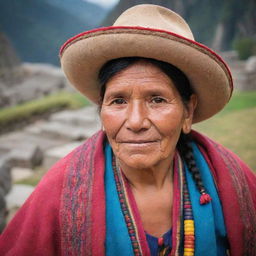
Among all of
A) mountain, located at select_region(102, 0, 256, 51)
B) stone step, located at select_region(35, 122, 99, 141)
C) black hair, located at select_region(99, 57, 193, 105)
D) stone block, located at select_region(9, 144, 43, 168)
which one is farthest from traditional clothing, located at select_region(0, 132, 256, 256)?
mountain, located at select_region(102, 0, 256, 51)

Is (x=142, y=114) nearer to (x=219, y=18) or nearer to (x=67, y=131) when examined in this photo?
(x=67, y=131)

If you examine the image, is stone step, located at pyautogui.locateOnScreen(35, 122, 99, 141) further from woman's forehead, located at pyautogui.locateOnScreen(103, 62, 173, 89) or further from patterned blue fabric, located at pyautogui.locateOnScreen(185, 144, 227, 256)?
woman's forehead, located at pyautogui.locateOnScreen(103, 62, 173, 89)

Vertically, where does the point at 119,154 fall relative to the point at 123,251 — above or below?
above

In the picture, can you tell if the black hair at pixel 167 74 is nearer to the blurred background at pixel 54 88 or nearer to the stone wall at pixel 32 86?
the blurred background at pixel 54 88

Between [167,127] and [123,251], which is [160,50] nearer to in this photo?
[167,127]

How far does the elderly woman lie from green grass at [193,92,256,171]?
3230mm

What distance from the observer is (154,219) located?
186 centimetres

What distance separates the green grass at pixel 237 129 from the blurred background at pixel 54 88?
1 centimetres

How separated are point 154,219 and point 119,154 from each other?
0.55m

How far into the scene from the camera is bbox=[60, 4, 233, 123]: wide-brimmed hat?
1.45 meters

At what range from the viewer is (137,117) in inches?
62.1

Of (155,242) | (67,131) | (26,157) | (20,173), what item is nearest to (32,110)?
(67,131)

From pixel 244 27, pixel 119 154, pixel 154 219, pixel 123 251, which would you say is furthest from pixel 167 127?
pixel 244 27

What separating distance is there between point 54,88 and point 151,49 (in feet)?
55.9
